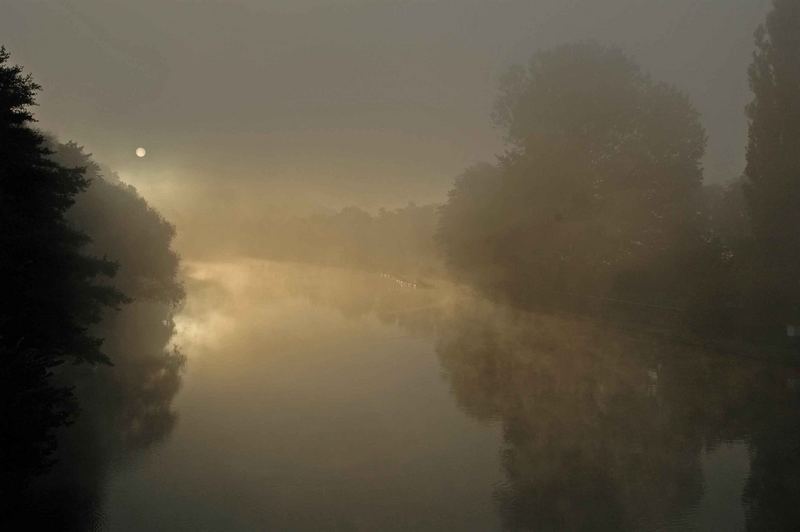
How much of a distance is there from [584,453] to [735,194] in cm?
4547

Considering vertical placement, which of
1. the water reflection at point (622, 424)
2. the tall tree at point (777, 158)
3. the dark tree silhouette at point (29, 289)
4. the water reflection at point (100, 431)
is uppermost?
the tall tree at point (777, 158)

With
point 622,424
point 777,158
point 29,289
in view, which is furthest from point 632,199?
point 29,289

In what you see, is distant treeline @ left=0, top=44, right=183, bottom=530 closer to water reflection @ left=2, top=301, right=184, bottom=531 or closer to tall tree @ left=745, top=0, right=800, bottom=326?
water reflection @ left=2, top=301, right=184, bottom=531

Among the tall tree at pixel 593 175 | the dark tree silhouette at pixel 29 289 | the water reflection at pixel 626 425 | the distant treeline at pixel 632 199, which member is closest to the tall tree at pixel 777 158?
the distant treeline at pixel 632 199

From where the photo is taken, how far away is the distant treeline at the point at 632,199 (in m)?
28.6

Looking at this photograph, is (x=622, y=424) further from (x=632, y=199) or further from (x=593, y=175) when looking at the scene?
(x=593, y=175)

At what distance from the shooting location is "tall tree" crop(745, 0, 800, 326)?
26.7m

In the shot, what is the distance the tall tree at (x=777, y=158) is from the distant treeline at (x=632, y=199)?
0.05m

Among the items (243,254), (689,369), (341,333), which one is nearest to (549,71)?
(341,333)

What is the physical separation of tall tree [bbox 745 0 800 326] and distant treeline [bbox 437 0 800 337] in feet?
0.17

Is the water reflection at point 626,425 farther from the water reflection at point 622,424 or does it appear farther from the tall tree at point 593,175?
the tall tree at point 593,175

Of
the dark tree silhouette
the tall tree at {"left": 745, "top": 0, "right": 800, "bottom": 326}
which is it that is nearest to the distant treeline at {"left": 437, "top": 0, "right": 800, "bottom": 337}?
the tall tree at {"left": 745, "top": 0, "right": 800, "bottom": 326}

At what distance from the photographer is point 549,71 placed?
4694 cm

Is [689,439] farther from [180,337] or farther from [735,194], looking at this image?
[735,194]
